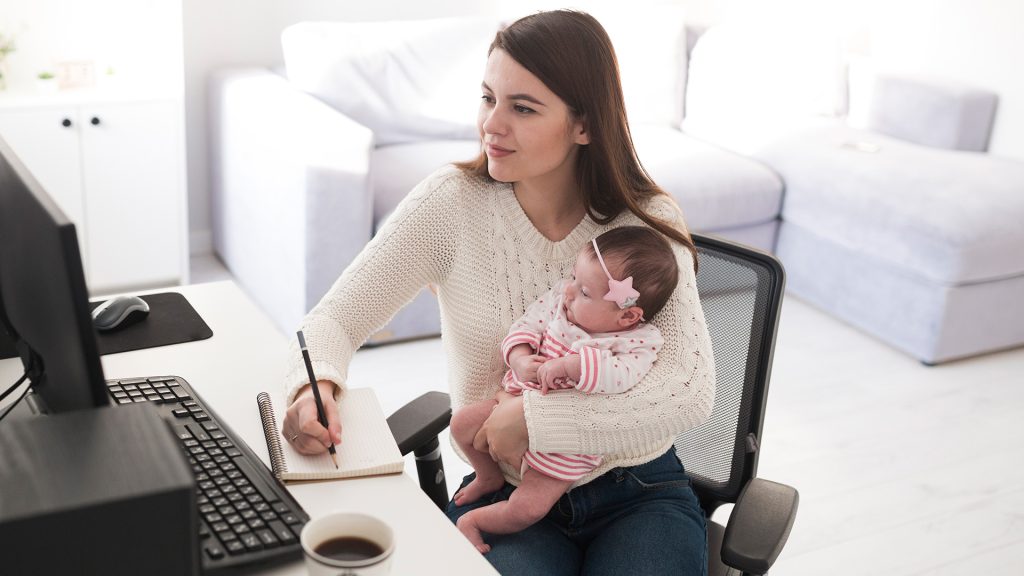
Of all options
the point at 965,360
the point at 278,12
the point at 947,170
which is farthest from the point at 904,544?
the point at 278,12

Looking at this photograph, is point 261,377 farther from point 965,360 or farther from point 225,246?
point 965,360

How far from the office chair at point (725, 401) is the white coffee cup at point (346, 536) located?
0.51 metres

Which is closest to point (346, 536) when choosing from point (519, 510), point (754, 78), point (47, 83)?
point (519, 510)

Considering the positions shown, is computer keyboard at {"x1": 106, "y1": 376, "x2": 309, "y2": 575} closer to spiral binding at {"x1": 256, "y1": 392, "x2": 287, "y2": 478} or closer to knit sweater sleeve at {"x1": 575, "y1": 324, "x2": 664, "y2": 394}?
spiral binding at {"x1": 256, "y1": 392, "x2": 287, "y2": 478}

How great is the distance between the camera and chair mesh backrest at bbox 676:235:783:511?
4.76 ft

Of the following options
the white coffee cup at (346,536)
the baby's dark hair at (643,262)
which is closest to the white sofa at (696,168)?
the baby's dark hair at (643,262)

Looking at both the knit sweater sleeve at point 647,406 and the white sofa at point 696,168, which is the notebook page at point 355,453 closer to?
A: the knit sweater sleeve at point 647,406

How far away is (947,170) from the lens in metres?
3.38

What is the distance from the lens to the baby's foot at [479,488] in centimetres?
144

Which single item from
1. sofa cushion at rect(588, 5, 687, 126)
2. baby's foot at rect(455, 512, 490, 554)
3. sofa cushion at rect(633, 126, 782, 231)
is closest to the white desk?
baby's foot at rect(455, 512, 490, 554)

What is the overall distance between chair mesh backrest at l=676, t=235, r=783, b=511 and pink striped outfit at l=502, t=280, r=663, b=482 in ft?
0.42

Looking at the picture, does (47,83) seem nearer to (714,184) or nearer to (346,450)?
(714,184)

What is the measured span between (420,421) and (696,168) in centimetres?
222

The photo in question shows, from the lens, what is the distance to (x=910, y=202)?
3.16 m
